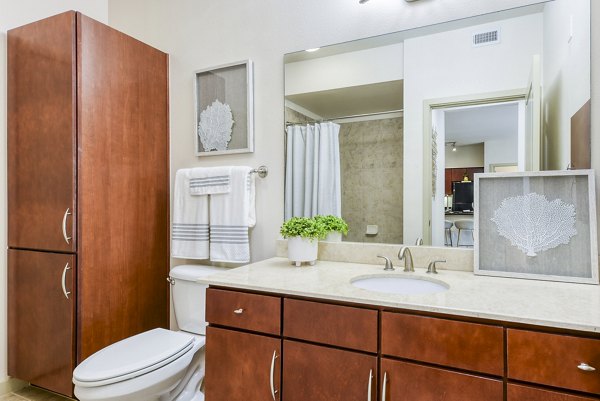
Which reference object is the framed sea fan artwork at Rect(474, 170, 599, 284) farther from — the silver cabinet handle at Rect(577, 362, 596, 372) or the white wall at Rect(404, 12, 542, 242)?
the silver cabinet handle at Rect(577, 362, 596, 372)

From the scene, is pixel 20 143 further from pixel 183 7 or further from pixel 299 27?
pixel 299 27

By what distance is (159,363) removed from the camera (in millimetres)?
1556

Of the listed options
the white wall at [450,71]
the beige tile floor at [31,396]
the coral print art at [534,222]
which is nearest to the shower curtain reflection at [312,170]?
the white wall at [450,71]

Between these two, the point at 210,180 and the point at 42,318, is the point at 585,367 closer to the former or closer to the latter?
the point at 210,180

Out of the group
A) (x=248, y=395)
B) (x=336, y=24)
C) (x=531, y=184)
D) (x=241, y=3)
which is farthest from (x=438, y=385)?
Result: (x=241, y=3)

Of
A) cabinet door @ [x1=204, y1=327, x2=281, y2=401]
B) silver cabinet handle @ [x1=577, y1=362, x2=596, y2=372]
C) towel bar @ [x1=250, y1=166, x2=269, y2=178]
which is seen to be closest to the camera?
silver cabinet handle @ [x1=577, y1=362, x2=596, y2=372]

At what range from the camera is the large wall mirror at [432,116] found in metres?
1.47

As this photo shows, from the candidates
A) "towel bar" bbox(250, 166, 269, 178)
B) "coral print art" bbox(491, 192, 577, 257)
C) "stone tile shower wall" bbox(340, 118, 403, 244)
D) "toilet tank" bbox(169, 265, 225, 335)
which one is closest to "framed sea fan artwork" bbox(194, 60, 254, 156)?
"towel bar" bbox(250, 166, 269, 178)

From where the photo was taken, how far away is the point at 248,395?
1.35 meters

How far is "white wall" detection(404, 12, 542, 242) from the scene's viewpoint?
1.51 meters

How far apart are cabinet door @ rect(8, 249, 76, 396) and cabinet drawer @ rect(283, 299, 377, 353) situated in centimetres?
123

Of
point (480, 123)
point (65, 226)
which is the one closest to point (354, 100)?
point (480, 123)

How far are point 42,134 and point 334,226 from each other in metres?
1.59

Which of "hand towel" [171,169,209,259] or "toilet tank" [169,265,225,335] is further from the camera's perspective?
"hand towel" [171,169,209,259]
